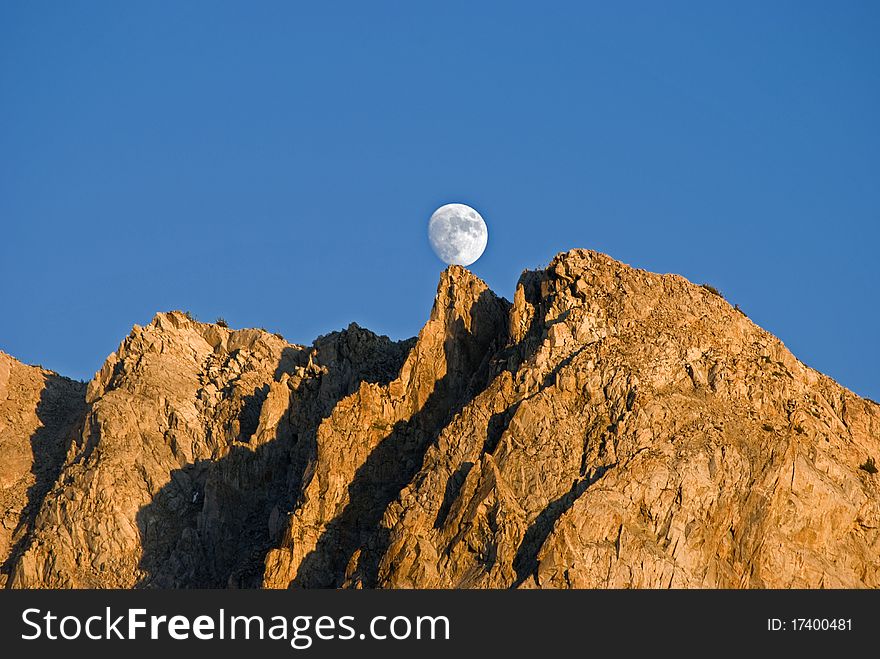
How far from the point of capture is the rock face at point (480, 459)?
302ft

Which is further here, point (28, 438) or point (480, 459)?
point (28, 438)

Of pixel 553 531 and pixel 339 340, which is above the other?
pixel 339 340

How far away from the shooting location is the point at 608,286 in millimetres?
104688

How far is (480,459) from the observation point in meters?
95.4

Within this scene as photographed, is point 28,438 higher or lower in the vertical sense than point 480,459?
higher

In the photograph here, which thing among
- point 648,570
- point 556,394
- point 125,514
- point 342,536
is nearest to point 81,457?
point 125,514

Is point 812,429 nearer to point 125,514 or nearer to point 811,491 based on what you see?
point 811,491

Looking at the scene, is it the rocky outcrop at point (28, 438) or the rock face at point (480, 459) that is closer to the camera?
the rock face at point (480, 459)

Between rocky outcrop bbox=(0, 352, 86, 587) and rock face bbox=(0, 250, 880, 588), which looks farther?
rocky outcrop bbox=(0, 352, 86, 587)

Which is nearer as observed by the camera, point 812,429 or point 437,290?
point 812,429

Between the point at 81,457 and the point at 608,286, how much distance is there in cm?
3349

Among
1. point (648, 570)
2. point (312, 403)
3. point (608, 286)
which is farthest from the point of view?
point (312, 403)

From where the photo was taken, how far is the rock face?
3629 inches

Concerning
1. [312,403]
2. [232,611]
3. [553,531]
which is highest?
[312,403]
